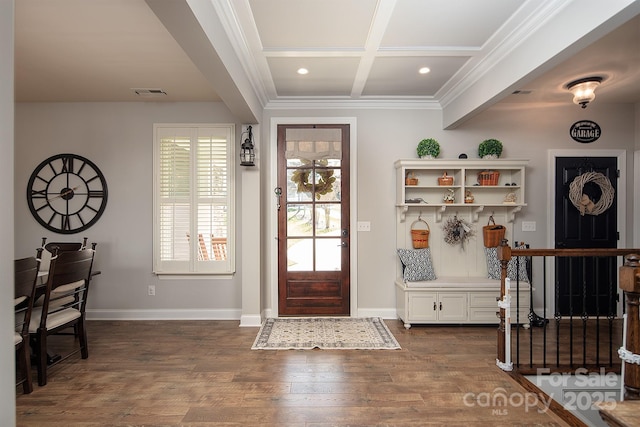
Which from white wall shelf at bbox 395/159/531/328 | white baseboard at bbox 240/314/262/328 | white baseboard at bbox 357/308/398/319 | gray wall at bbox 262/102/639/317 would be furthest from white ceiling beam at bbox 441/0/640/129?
white baseboard at bbox 240/314/262/328

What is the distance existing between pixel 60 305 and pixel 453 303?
3.87 meters

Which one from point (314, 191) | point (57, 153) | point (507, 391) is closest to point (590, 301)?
point (507, 391)

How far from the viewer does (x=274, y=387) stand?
8.57 ft

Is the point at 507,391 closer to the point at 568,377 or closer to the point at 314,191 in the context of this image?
the point at 568,377

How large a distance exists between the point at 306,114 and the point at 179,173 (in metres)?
1.72

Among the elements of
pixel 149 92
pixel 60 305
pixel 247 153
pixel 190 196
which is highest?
pixel 149 92

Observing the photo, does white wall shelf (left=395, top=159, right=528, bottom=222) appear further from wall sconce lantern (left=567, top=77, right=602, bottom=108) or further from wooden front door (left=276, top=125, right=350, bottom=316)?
wall sconce lantern (left=567, top=77, right=602, bottom=108)

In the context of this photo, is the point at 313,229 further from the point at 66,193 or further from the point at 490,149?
the point at 66,193

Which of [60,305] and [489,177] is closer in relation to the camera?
[60,305]

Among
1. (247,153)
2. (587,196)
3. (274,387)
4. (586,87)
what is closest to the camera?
(274,387)

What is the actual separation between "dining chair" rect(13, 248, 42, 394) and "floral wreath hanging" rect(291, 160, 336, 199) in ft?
8.69

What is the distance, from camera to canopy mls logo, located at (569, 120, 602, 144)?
433 cm

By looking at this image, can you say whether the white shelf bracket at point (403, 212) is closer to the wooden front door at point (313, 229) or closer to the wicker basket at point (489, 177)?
the wooden front door at point (313, 229)
